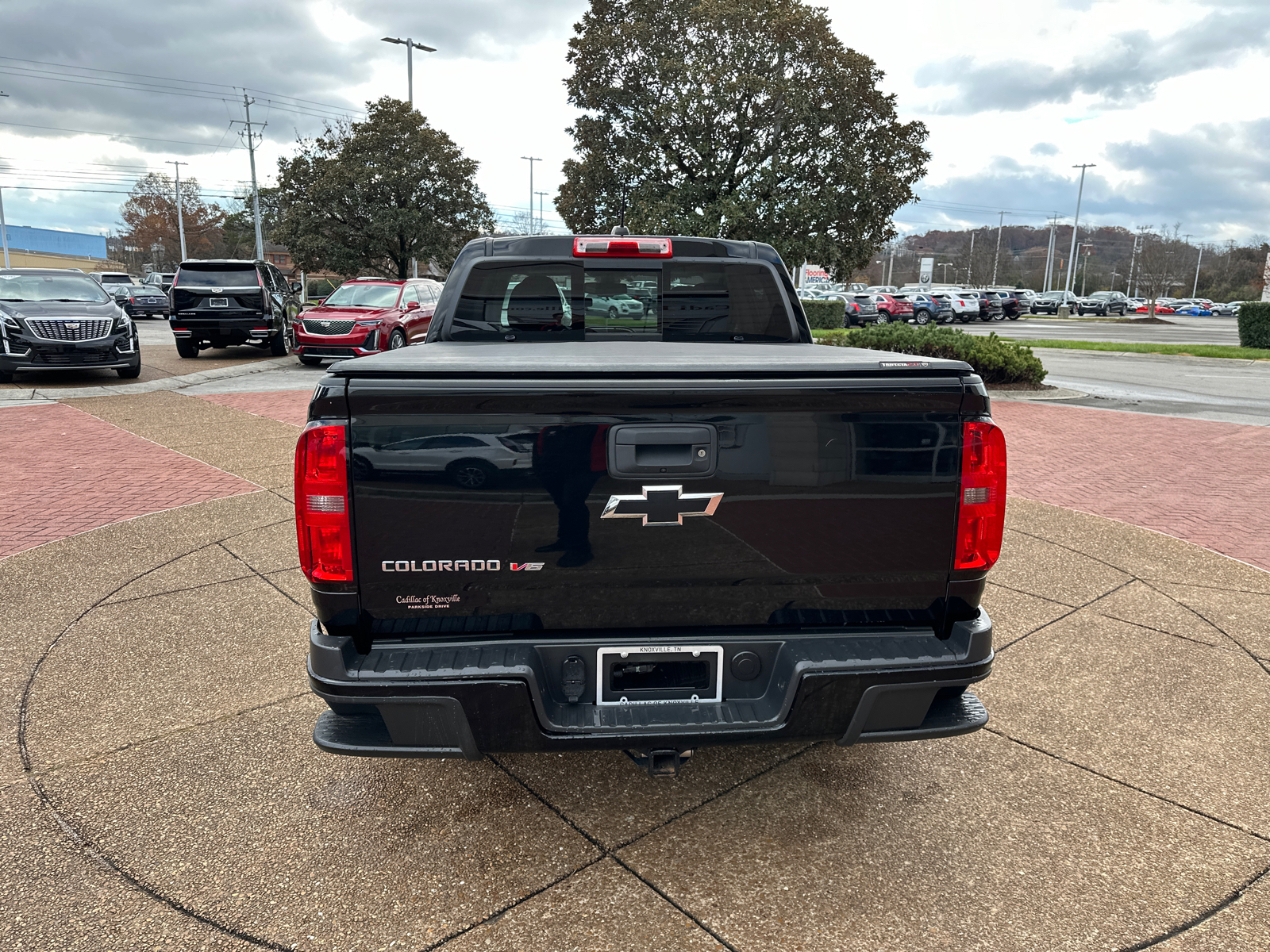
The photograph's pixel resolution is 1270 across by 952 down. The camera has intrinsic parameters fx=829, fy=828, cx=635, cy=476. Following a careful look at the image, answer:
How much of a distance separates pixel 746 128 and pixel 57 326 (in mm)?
17039

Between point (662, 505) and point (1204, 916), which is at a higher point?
point (662, 505)

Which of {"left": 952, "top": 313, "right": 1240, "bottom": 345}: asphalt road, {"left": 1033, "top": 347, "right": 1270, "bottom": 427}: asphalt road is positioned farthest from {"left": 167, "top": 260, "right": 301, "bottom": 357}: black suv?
{"left": 952, "top": 313, "right": 1240, "bottom": 345}: asphalt road

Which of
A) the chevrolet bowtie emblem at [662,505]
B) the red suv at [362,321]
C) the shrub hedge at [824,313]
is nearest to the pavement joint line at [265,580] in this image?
the chevrolet bowtie emblem at [662,505]

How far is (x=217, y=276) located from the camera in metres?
17.9

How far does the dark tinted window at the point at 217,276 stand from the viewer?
17562 millimetres

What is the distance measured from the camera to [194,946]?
233 cm

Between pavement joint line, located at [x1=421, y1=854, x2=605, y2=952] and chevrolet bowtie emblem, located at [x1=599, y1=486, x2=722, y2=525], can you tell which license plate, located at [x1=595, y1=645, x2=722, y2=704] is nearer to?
chevrolet bowtie emblem, located at [x1=599, y1=486, x2=722, y2=525]

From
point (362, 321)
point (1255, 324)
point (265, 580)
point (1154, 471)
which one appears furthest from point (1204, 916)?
point (1255, 324)

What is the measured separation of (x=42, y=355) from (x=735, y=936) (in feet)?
49.1

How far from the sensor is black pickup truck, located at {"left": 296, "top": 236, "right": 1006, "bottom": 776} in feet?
7.22

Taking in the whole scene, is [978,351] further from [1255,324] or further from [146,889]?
[1255,324]

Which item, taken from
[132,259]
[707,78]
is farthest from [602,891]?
[132,259]


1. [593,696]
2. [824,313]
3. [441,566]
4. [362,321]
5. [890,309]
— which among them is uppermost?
[890,309]

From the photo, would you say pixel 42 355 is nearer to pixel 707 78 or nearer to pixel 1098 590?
pixel 1098 590
